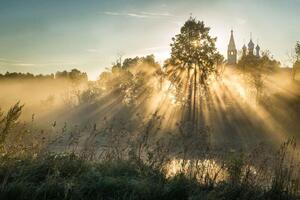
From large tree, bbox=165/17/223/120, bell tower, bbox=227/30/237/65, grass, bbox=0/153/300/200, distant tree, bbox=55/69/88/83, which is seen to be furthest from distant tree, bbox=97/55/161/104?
bell tower, bbox=227/30/237/65

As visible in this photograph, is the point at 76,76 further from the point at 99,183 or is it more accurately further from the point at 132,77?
the point at 99,183

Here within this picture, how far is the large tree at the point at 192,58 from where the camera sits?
217ft

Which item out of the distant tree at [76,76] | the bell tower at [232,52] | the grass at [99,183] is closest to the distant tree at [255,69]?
the distant tree at [76,76]

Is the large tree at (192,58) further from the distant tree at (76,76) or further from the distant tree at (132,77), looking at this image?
the distant tree at (76,76)

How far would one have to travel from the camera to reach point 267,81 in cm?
8806

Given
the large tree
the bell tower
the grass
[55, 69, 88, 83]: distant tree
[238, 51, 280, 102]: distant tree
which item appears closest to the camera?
the grass

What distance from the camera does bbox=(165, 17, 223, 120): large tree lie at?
66250mm

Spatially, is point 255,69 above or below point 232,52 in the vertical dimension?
below

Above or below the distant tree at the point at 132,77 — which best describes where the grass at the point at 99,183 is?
below

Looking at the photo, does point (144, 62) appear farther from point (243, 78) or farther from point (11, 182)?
point (11, 182)

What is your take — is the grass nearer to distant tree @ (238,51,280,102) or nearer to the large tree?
the large tree

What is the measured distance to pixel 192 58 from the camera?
217 ft

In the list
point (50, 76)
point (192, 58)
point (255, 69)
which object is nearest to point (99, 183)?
point (192, 58)

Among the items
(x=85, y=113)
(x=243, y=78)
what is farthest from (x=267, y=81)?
(x=85, y=113)
